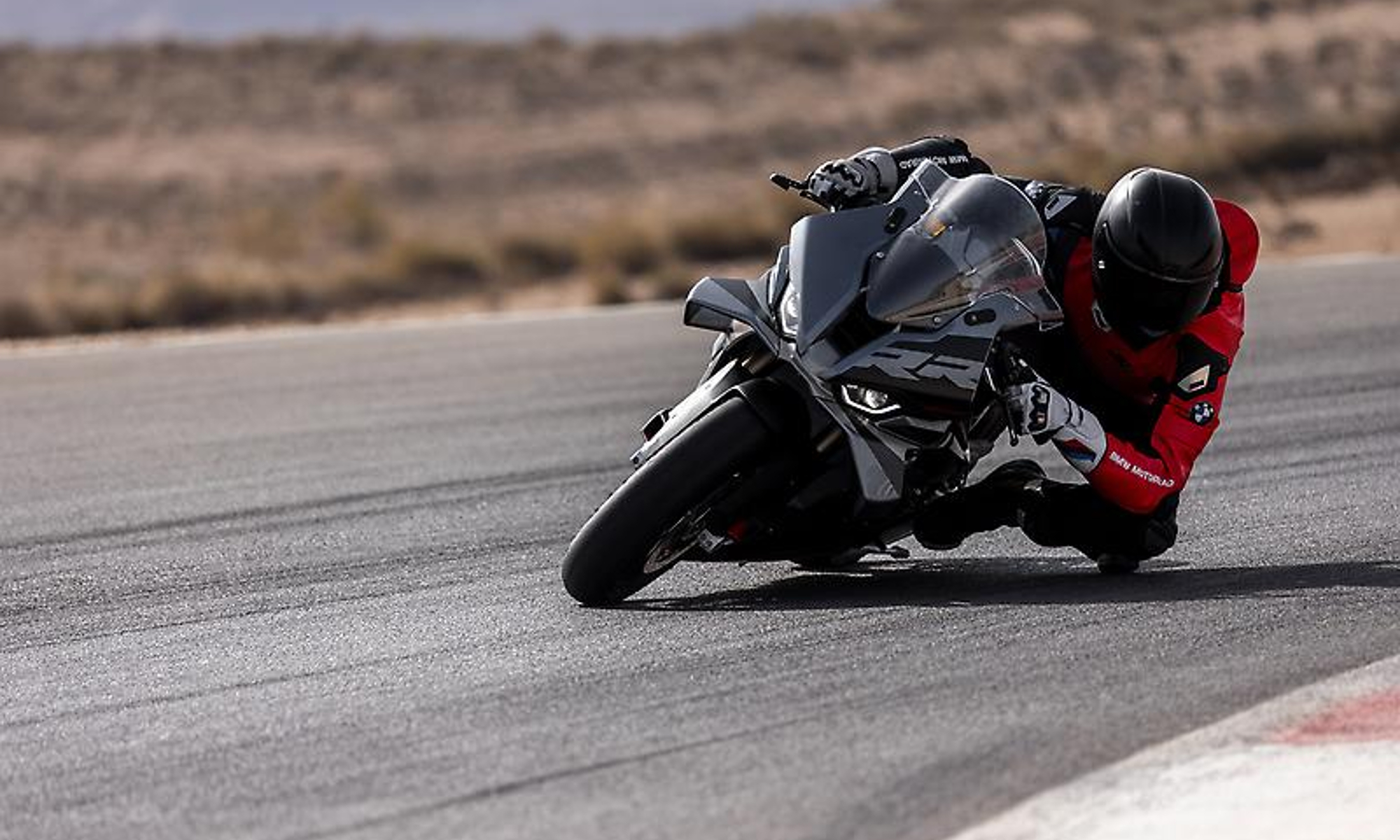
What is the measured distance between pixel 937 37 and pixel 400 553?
185ft

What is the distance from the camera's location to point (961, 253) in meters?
6.49

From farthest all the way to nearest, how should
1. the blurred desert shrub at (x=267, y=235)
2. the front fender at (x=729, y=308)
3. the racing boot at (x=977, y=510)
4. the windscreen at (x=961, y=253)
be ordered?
the blurred desert shrub at (x=267, y=235), the racing boot at (x=977, y=510), the front fender at (x=729, y=308), the windscreen at (x=961, y=253)

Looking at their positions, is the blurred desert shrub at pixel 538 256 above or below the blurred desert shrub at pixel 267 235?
above

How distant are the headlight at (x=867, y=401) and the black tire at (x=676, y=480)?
0.86ft

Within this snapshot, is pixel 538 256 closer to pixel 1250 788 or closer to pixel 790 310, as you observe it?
pixel 790 310

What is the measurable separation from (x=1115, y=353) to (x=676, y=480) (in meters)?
1.71

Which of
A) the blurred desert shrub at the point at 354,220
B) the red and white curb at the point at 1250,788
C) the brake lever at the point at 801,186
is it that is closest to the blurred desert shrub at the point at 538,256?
the blurred desert shrub at the point at 354,220

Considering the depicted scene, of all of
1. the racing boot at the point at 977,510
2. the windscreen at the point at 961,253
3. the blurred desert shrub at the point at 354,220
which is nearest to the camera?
the windscreen at the point at 961,253

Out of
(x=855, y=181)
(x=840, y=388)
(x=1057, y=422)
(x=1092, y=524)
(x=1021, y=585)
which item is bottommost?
(x=1021, y=585)

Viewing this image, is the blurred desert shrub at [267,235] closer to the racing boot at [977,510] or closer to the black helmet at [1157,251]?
the racing boot at [977,510]

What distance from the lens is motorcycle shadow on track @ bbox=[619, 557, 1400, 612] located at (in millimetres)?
6738

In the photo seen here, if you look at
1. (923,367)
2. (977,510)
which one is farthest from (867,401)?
(977,510)

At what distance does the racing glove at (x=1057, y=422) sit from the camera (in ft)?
21.3

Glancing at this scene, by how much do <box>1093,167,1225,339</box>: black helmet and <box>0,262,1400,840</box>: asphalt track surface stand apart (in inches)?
34.4
